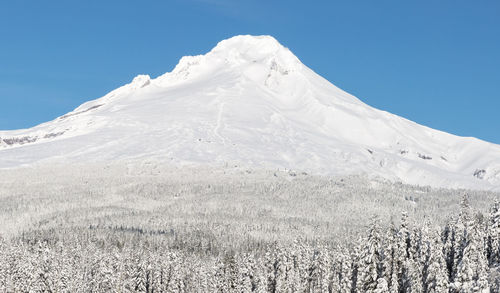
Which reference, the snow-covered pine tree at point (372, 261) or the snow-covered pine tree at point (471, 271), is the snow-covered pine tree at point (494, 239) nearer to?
the snow-covered pine tree at point (471, 271)

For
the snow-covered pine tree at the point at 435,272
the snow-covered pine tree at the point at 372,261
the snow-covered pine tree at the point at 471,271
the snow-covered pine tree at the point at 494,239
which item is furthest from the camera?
the snow-covered pine tree at the point at 494,239

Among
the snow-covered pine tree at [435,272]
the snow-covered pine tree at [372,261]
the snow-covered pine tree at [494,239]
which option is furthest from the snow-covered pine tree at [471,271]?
the snow-covered pine tree at [372,261]

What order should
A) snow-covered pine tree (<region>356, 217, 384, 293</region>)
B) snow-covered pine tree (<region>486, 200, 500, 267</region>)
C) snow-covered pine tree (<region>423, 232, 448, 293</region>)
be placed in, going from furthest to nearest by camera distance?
snow-covered pine tree (<region>486, 200, 500, 267</region>), snow-covered pine tree (<region>356, 217, 384, 293</region>), snow-covered pine tree (<region>423, 232, 448, 293</region>)

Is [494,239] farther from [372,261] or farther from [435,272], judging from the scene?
[372,261]

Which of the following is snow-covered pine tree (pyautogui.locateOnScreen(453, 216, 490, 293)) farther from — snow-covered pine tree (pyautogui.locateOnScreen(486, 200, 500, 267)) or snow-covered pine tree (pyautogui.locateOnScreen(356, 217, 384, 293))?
snow-covered pine tree (pyautogui.locateOnScreen(356, 217, 384, 293))

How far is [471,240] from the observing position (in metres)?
81.8

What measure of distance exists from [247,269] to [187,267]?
47083 mm

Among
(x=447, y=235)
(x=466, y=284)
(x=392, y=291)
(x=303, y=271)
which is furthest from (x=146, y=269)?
(x=466, y=284)

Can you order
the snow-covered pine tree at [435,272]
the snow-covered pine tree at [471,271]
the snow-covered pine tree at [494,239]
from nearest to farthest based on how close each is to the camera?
the snow-covered pine tree at [471,271], the snow-covered pine tree at [435,272], the snow-covered pine tree at [494,239]

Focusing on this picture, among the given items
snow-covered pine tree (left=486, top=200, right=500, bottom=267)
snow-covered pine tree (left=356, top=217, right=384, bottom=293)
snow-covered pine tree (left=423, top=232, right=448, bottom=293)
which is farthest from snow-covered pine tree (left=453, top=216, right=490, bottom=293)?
snow-covered pine tree (left=356, top=217, right=384, bottom=293)

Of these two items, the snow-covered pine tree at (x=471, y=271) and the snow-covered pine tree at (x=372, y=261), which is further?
the snow-covered pine tree at (x=372, y=261)

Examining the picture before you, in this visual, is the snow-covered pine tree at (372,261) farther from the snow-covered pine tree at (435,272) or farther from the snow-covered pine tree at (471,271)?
the snow-covered pine tree at (471,271)

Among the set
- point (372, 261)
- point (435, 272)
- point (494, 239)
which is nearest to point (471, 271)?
point (435, 272)

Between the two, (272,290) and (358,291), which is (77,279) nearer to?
(272,290)
